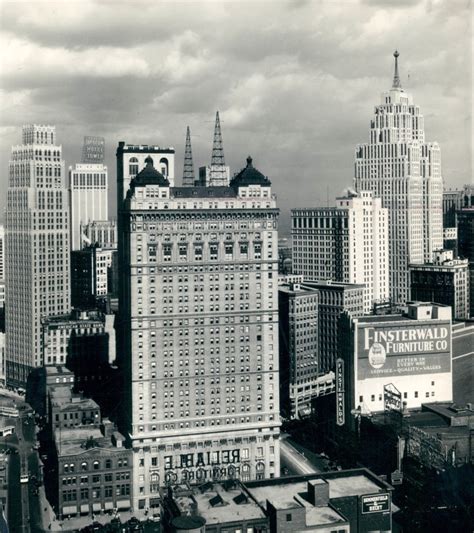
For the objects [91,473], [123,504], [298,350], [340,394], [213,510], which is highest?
[298,350]

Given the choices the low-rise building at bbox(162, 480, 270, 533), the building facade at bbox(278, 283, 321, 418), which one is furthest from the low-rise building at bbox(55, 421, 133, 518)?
the building facade at bbox(278, 283, 321, 418)

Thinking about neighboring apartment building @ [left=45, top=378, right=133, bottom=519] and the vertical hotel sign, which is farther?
the vertical hotel sign

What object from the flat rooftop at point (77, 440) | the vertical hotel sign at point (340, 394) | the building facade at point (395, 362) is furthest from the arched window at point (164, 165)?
the flat rooftop at point (77, 440)

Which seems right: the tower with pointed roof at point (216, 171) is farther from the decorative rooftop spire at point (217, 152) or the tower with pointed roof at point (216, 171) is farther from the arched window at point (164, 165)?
the arched window at point (164, 165)

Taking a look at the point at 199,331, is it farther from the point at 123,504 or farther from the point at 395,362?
the point at 395,362

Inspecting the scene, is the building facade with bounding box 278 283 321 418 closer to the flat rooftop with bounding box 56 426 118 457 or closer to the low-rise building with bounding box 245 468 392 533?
the flat rooftop with bounding box 56 426 118 457

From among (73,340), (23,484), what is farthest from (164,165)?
(23,484)

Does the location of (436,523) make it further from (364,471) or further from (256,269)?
(256,269)
